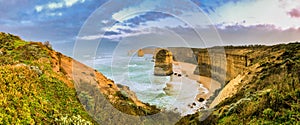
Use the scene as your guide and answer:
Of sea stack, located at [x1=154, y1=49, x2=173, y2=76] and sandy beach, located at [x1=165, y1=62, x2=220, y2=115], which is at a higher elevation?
sea stack, located at [x1=154, y1=49, x2=173, y2=76]

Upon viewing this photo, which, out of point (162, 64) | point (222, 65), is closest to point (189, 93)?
point (222, 65)

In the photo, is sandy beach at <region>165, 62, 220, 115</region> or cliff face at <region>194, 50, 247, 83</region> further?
cliff face at <region>194, 50, 247, 83</region>

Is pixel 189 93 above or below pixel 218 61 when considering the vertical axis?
below

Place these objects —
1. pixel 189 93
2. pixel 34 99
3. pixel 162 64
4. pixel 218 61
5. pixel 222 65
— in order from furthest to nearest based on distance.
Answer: pixel 162 64 < pixel 218 61 < pixel 222 65 < pixel 189 93 < pixel 34 99

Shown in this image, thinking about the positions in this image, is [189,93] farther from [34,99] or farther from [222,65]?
[34,99]

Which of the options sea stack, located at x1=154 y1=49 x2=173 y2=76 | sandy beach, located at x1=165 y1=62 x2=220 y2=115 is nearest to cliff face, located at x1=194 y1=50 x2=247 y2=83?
sandy beach, located at x1=165 y1=62 x2=220 y2=115

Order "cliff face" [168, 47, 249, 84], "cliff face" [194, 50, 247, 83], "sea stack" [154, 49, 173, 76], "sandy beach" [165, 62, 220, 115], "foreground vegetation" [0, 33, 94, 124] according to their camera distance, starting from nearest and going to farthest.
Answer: "foreground vegetation" [0, 33, 94, 124], "sandy beach" [165, 62, 220, 115], "cliff face" [194, 50, 247, 83], "cliff face" [168, 47, 249, 84], "sea stack" [154, 49, 173, 76]

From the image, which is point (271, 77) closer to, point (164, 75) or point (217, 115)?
point (217, 115)

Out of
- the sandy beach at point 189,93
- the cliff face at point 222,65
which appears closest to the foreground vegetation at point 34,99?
the sandy beach at point 189,93

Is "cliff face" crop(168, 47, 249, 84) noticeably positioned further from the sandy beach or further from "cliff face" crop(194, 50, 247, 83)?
the sandy beach

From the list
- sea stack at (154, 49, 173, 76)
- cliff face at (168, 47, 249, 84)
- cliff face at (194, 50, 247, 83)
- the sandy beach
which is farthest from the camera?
sea stack at (154, 49, 173, 76)
